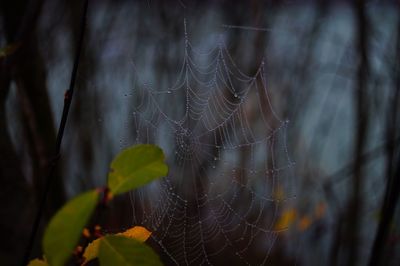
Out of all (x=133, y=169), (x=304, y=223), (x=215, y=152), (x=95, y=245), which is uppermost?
(x=133, y=169)

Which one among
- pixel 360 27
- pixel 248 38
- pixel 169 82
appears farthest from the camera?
pixel 248 38

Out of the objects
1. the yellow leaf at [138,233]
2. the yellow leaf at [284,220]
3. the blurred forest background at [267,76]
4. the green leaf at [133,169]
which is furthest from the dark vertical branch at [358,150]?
the green leaf at [133,169]

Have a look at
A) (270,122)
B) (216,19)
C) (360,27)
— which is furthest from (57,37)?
(360,27)

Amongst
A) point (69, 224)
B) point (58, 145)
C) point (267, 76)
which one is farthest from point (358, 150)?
point (69, 224)

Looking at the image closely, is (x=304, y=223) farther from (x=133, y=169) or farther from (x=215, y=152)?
(x=133, y=169)

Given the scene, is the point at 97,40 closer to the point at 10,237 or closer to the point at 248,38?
the point at 248,38

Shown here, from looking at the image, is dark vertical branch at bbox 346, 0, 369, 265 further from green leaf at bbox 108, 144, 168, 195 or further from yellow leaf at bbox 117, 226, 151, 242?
green leaf at bbox 108, 144, 168, 195

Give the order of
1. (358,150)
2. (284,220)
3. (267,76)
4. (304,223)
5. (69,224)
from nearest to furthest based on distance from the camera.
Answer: (69,224) < (358,150) < (284,220) < (304,223) < (267,76)

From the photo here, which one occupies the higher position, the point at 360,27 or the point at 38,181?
the point at 360,27
